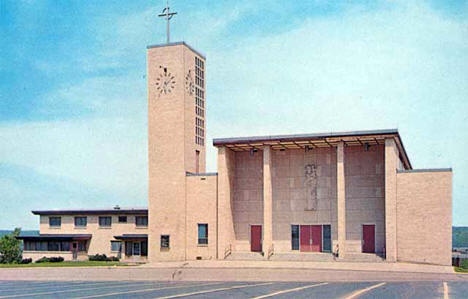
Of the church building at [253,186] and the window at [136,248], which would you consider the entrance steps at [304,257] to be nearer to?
the church building at [253,186]

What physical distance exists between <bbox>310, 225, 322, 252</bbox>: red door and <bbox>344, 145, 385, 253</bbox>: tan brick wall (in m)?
2.20

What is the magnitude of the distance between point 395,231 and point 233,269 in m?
12.5

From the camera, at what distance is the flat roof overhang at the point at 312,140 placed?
142 feet

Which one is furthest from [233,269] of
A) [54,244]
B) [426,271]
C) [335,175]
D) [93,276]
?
[54,244]

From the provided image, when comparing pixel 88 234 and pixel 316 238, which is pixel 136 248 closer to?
pixel 88 234

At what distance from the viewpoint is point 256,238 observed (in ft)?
161

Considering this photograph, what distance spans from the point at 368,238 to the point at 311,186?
5.78 metres

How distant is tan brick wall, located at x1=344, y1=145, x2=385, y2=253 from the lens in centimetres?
4616

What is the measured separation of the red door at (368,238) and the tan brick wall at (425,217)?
3501 millimetres

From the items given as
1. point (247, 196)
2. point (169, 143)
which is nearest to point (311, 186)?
point (247, 196)

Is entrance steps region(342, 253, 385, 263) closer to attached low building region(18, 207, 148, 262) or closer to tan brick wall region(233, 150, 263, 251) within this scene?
tan brick wall region(233, 150, 263, 251)

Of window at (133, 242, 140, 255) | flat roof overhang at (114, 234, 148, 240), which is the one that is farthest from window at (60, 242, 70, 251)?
window at (133, 242, 140, 255)

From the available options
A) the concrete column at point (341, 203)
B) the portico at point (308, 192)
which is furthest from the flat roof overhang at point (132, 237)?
the concrete column at point (341, 203)

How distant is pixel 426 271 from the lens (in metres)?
37.2
